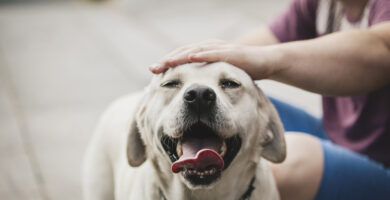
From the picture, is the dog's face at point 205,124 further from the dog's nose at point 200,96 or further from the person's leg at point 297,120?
the person's leg at point 297,120

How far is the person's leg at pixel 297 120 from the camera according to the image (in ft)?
8.99

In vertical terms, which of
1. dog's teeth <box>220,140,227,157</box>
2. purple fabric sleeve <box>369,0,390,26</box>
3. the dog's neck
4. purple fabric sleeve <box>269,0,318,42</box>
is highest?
purple fabric sleeve <box>369,0,390,26</box>

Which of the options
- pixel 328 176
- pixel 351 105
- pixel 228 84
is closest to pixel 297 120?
pixel 351 105

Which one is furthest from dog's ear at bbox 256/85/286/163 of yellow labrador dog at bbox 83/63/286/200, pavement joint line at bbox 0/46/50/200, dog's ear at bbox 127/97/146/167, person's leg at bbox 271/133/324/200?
pavement joint line at bbox 0/46/50/200

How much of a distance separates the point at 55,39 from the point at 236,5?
3.21m

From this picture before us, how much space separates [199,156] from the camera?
1752mm

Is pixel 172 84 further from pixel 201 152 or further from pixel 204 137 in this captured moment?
pixel 201 152

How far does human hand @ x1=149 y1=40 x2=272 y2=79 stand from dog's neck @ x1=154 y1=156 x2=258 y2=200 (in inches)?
17.6

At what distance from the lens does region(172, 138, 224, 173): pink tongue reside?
1.76 m

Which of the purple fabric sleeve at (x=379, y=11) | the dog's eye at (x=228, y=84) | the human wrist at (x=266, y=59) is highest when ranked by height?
the human wrist at (x=266, y=59)

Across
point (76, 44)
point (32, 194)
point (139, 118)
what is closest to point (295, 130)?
point (139, 118)

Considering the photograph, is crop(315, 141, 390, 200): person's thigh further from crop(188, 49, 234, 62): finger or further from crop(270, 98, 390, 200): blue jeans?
crop(188, 49, 234, 62): finger

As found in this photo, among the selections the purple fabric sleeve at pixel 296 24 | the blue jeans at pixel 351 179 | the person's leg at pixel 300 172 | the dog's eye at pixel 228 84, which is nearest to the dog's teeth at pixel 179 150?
the dog's eye at pixel 228 84

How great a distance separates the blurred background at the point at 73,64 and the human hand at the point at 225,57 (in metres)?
1.80
